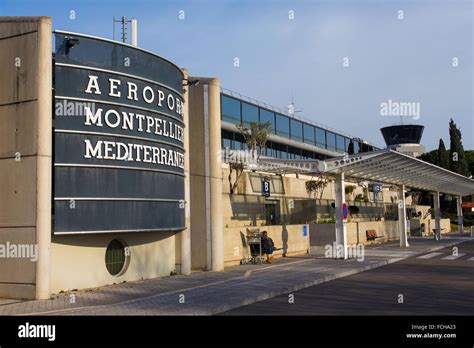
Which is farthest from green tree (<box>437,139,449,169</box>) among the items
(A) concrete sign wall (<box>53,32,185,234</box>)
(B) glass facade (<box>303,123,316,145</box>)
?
(A) concrete sign wall (<box>53,32,185,234</box>)

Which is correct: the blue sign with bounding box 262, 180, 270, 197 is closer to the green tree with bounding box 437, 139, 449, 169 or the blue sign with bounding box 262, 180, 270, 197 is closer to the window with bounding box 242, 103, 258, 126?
the window with bounding box 242, 103, 258, 126

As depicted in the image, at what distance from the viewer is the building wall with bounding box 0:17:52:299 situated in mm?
13086

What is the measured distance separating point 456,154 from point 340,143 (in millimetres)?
15806

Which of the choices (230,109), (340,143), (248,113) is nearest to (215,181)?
(230,109)

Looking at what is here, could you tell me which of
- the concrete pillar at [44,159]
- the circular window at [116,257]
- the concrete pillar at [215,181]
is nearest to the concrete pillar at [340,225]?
the concrete pillar at [215,181]

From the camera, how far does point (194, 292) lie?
14.1 metres

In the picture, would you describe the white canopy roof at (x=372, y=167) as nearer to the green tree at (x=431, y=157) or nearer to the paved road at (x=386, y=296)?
the paved road at (x=386, y=296)

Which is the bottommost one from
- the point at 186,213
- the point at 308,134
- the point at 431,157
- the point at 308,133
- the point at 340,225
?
the point at 340,225

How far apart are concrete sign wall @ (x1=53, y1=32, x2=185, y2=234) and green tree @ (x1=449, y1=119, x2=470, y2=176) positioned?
65706 mm

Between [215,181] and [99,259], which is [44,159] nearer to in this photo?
[99,259]

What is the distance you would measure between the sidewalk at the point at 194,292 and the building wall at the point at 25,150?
1.01 m

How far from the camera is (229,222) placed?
24234mm
